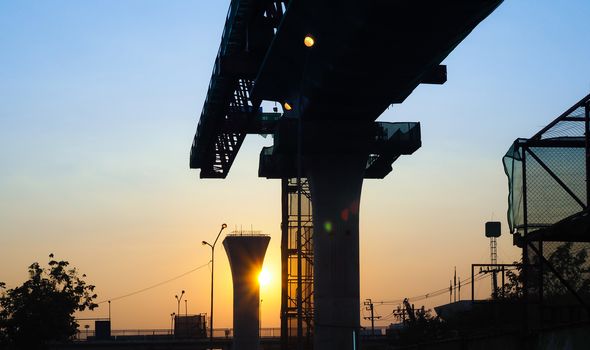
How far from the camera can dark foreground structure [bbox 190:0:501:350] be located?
1367 inches

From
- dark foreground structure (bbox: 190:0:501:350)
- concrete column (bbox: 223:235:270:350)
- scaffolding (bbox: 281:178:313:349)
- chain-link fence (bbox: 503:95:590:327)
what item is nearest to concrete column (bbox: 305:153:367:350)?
dark foreground structure (bbox: 190:0:501:350)

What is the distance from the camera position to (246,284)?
92375 mm

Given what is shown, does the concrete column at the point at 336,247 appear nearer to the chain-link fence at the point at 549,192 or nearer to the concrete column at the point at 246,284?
the chain-link fence at the point at 549,192

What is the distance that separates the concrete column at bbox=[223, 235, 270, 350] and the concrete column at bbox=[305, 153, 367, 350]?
45.6m

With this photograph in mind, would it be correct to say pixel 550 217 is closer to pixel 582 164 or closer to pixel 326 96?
pixel 582 164

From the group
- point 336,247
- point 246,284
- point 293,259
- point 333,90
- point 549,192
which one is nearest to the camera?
point 549,192

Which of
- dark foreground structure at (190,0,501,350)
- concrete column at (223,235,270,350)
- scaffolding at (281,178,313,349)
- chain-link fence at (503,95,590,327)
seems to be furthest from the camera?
concrete column at (223,235,270,350)

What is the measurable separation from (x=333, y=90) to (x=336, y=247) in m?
8.33

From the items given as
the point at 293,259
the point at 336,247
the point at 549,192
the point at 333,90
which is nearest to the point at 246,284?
the point at 293,259

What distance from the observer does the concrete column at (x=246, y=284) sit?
3600 inches

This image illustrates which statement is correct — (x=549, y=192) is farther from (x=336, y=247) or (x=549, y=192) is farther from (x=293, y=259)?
(x=293, y=259)

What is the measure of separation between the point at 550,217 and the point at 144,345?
365ft

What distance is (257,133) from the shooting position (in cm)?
6588

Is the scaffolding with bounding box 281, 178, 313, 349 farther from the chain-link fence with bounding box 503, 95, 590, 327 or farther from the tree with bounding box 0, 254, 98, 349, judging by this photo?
the chain-link fence with bounding box 503, 95, 590, 327
